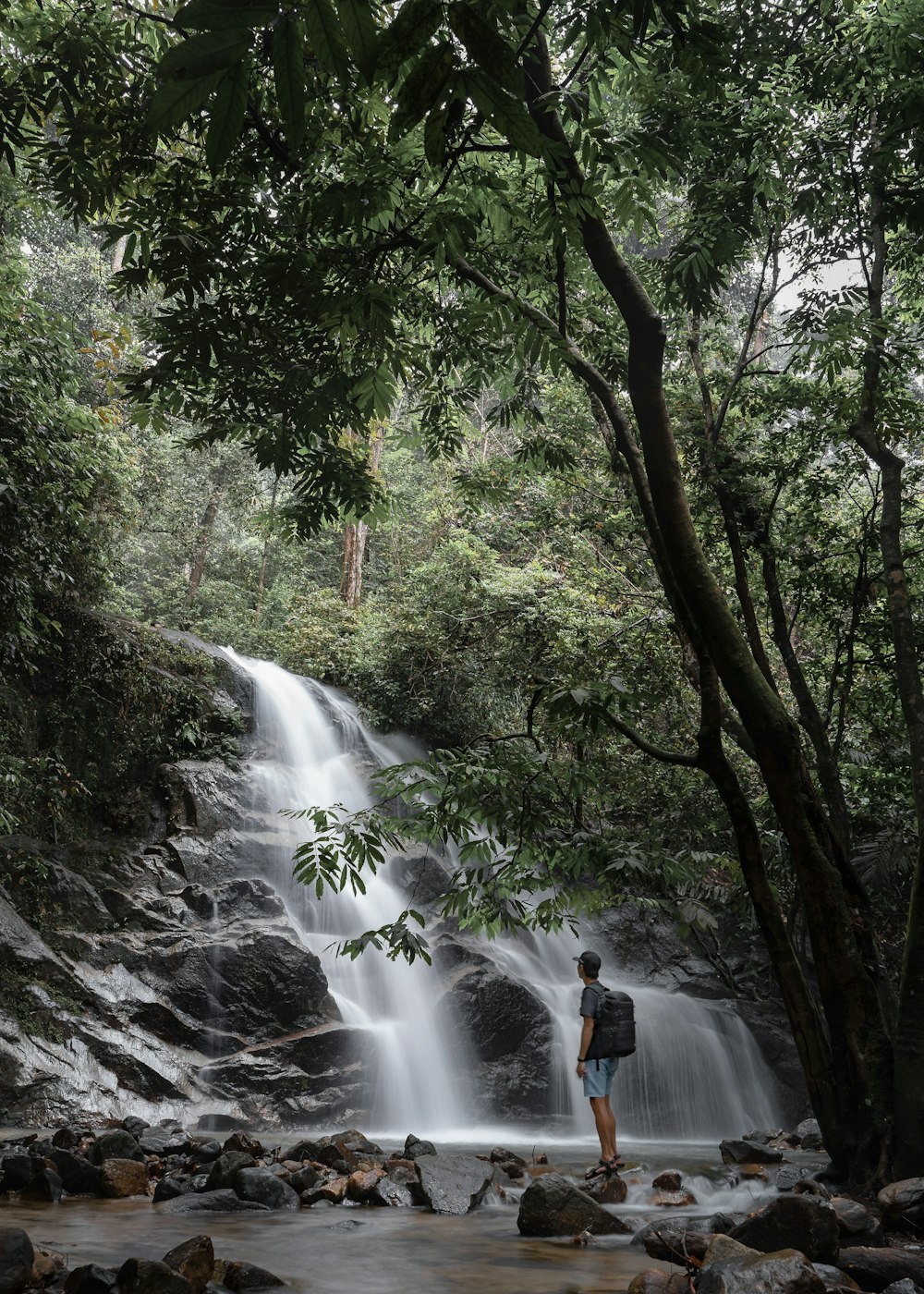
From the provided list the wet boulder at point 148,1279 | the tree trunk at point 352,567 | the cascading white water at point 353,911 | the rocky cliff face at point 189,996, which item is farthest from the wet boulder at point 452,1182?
the tree trunk at point 352,567

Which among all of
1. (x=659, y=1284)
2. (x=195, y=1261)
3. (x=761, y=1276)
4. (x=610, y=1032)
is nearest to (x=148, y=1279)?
(x=195, y=1261)

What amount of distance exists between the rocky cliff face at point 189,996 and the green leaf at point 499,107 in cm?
850

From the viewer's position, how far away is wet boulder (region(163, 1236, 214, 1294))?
326 cm

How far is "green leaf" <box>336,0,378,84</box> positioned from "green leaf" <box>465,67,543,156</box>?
19 centimetres

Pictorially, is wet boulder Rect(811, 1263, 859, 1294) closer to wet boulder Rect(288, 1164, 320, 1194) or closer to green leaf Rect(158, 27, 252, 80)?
wet boulder Rect(288, 1164, 320, 1194)

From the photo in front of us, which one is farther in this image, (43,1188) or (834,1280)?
(43,1188)

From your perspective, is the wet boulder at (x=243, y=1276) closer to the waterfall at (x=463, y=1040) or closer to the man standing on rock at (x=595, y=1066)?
the man standing on rock at (x=595, y=1066)

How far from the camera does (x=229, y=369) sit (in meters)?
4.37

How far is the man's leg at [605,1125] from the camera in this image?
21.4ft

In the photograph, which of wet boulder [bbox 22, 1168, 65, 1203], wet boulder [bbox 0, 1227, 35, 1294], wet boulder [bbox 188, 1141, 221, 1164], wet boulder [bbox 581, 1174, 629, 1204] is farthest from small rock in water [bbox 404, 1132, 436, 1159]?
wet boulder [bbox 0, 1227, 35, 1294]

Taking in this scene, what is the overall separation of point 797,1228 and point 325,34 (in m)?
4.23

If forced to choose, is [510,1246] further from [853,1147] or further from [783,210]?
[783,210]

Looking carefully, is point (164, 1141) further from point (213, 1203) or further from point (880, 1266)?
point (880, 1266)

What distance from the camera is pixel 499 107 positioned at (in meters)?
1.57
